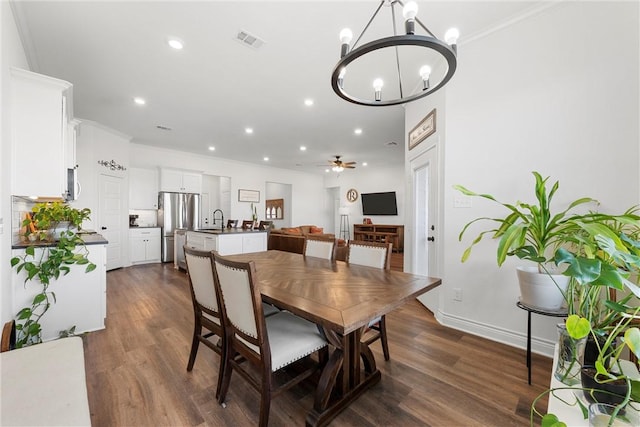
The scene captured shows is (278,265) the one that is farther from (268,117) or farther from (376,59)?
(268,117)

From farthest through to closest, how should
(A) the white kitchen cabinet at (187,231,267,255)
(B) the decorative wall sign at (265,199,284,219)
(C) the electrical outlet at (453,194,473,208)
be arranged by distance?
(B) the decorative wall sign at (265,199,284,219), (A) the white kitchen cabinet at (187,231,267,255), (C) the electrical outlet at (453,194,473,208)

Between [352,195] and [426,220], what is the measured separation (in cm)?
605

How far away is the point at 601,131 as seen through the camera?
1.88 metres

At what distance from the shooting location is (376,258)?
2.22 meters

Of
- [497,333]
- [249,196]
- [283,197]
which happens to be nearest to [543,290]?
[497,333]

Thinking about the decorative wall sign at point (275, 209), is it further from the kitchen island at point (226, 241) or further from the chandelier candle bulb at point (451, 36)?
the chandelier candle bulb at point (451, 36)

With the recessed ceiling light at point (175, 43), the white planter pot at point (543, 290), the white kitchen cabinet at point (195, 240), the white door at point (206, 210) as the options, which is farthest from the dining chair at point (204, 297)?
the white door at point (206, 210)

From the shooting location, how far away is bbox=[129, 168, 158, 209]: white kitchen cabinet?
221 inches

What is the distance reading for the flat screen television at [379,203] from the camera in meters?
8.17

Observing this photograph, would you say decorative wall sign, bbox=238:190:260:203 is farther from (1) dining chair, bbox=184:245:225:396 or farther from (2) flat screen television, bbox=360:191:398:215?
(1) dining chair, bbox=184:245:225:396

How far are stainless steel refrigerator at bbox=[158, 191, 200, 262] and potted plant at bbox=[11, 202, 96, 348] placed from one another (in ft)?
11.0

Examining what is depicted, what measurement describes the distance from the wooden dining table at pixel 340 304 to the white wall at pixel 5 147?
5.57 ft

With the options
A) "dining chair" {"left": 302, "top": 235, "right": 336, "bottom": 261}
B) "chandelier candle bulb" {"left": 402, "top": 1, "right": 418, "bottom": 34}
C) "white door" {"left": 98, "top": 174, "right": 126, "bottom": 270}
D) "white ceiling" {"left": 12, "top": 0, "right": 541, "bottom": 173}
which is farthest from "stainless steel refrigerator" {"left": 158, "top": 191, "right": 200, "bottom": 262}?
"chandelier candle bulb" {"left": 402, "top": 1, "right": 418, "bottom": 34}

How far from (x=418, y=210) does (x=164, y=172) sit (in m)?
5.64
